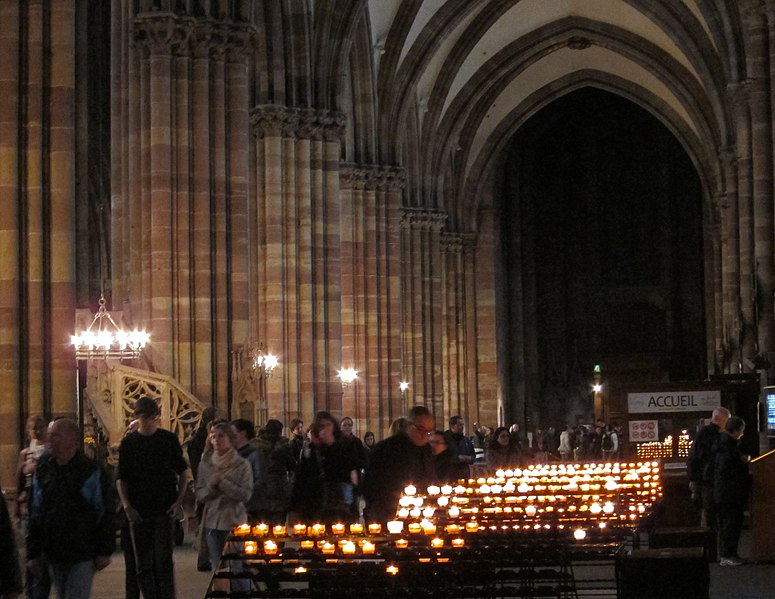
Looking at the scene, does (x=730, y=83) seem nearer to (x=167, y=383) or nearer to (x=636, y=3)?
(x=636, y=3)

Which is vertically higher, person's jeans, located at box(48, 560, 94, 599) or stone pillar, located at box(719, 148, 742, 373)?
stone pillar, located at box(719, 148, 742, 373)

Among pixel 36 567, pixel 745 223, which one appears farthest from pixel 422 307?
pixel 36 567

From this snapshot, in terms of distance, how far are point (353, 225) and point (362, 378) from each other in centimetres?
408

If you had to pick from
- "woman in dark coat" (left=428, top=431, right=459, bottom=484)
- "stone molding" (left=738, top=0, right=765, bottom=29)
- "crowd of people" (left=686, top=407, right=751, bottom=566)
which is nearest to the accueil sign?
"crowd of people" (left=686, top=407, right=751, bottom=566)

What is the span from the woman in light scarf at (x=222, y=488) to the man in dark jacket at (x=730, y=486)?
5.70 meters

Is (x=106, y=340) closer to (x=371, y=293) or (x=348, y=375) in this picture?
(x=348, y=375)

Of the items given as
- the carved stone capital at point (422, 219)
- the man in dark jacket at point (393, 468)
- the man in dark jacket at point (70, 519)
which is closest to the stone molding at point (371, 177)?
the carved stone capital at point (422, 219)

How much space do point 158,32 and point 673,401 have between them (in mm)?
10003

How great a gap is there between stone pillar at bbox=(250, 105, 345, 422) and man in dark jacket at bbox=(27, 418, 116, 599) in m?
22.0

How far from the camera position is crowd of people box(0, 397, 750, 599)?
9.08 m

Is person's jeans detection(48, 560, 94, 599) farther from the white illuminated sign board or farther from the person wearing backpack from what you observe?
the person wearing backpack

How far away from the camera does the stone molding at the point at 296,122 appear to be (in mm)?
31547

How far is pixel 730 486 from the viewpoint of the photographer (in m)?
15.2

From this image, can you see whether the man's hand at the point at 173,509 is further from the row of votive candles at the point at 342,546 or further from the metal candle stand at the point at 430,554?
the row of votive candles at the point at 342,546
